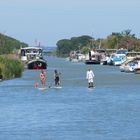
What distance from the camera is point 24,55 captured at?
492 ft

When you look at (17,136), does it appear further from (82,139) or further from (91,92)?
(91,92)

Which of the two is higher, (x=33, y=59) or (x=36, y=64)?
(x=33, y=59)

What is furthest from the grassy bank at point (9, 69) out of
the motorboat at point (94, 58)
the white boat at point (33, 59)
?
Result: the motorboat at point (94, 58)

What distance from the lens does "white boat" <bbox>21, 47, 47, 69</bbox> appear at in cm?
13100

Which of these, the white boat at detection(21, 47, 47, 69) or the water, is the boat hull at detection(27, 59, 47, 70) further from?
the water

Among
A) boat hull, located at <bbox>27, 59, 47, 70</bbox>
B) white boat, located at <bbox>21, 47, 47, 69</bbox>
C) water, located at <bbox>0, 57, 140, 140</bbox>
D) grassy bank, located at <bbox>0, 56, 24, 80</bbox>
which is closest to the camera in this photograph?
water, located at <bbox>0, 57, 140, 140</bbox>

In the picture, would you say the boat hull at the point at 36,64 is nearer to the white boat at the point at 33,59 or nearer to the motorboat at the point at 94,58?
the white boat at the point at 33,59

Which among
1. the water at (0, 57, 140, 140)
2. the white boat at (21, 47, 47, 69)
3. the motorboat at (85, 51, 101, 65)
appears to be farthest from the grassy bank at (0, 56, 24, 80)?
the motorboat at (85, 51, 101, 65)

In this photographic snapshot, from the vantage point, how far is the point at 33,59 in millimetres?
135375

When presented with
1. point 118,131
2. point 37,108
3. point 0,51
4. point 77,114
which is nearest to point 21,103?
point 37,108

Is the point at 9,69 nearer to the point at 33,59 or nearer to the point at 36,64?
the point at 36,64

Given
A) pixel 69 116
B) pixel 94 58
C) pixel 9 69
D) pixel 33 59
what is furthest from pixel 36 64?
pixel 69 116

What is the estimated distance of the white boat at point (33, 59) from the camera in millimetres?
131000

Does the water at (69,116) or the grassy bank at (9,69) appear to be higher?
the grassy bank at (9,69)
